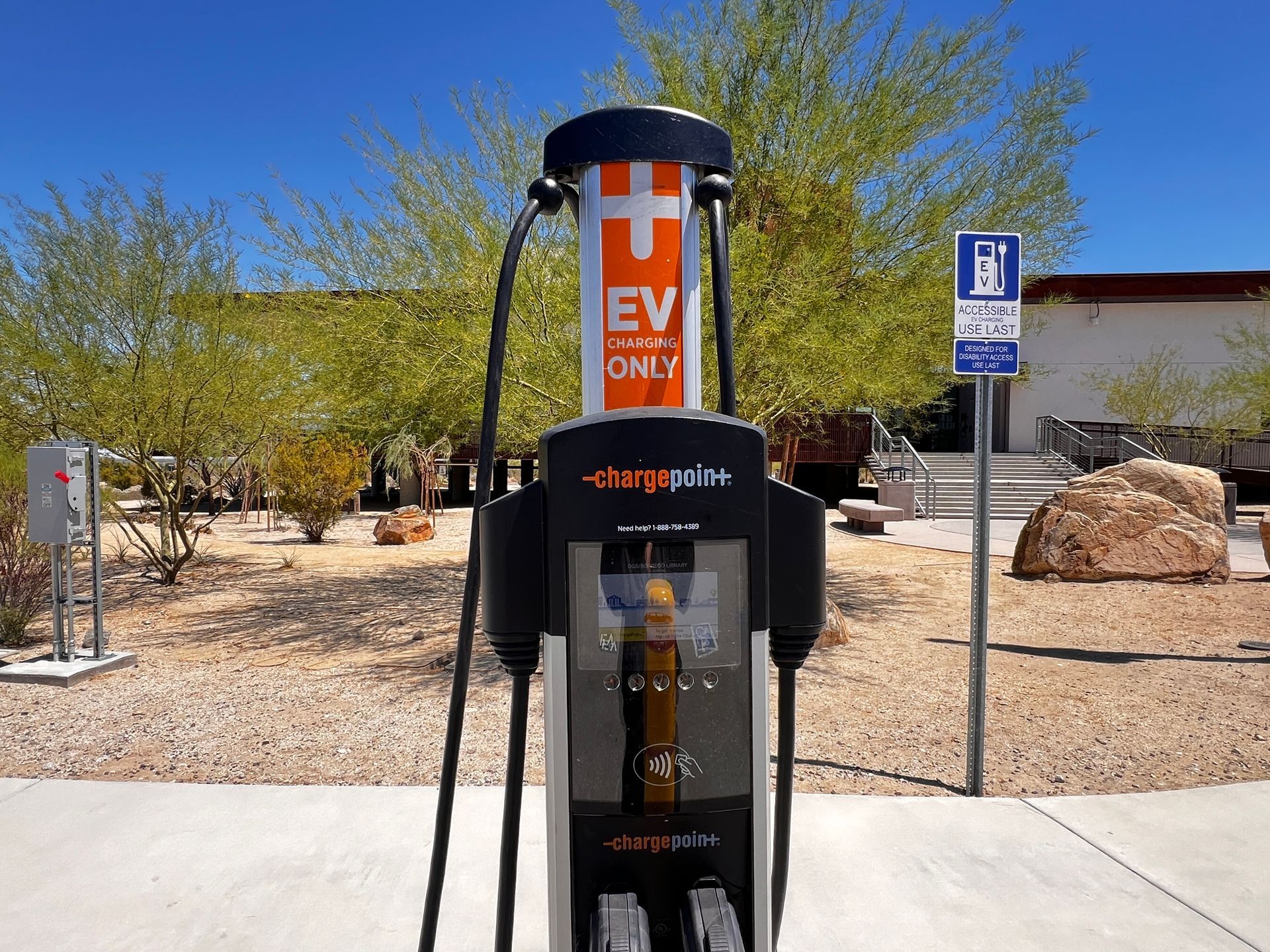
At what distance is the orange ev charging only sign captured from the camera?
211 cm

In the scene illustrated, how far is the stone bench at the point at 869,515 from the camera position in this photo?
17.3 m

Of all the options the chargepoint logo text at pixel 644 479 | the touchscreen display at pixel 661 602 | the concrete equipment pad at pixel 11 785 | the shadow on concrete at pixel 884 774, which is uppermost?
the chargepoint logo text at pixel 644 479

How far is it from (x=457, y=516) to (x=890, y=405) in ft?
44.2

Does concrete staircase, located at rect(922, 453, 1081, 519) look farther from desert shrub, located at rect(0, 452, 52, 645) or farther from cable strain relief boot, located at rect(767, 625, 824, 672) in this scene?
cable strain relief boot, located at rect(767, 625, 824, 672)

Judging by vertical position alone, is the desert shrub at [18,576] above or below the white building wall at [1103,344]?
below

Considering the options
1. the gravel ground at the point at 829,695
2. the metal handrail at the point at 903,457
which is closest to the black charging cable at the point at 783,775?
the gravel ground at the point at 829,695

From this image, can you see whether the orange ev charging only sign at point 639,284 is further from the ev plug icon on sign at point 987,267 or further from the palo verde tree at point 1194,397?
the palo verde tree at point 1194,397

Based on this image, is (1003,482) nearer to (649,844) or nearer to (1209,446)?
(1209,446)

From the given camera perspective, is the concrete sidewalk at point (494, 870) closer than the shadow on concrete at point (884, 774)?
Yes

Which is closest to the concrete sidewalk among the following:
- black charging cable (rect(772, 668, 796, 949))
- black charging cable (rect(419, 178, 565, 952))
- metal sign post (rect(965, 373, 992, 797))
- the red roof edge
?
metal sign post (rect(965, 373, 992, 797))

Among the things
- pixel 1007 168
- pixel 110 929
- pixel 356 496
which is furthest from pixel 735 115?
pixel 356 496

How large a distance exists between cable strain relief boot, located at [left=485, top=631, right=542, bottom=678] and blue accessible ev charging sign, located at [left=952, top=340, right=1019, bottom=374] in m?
2.97

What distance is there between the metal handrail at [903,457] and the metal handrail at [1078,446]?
4.58 meters

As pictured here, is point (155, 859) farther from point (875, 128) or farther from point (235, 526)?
point (235, 526)
